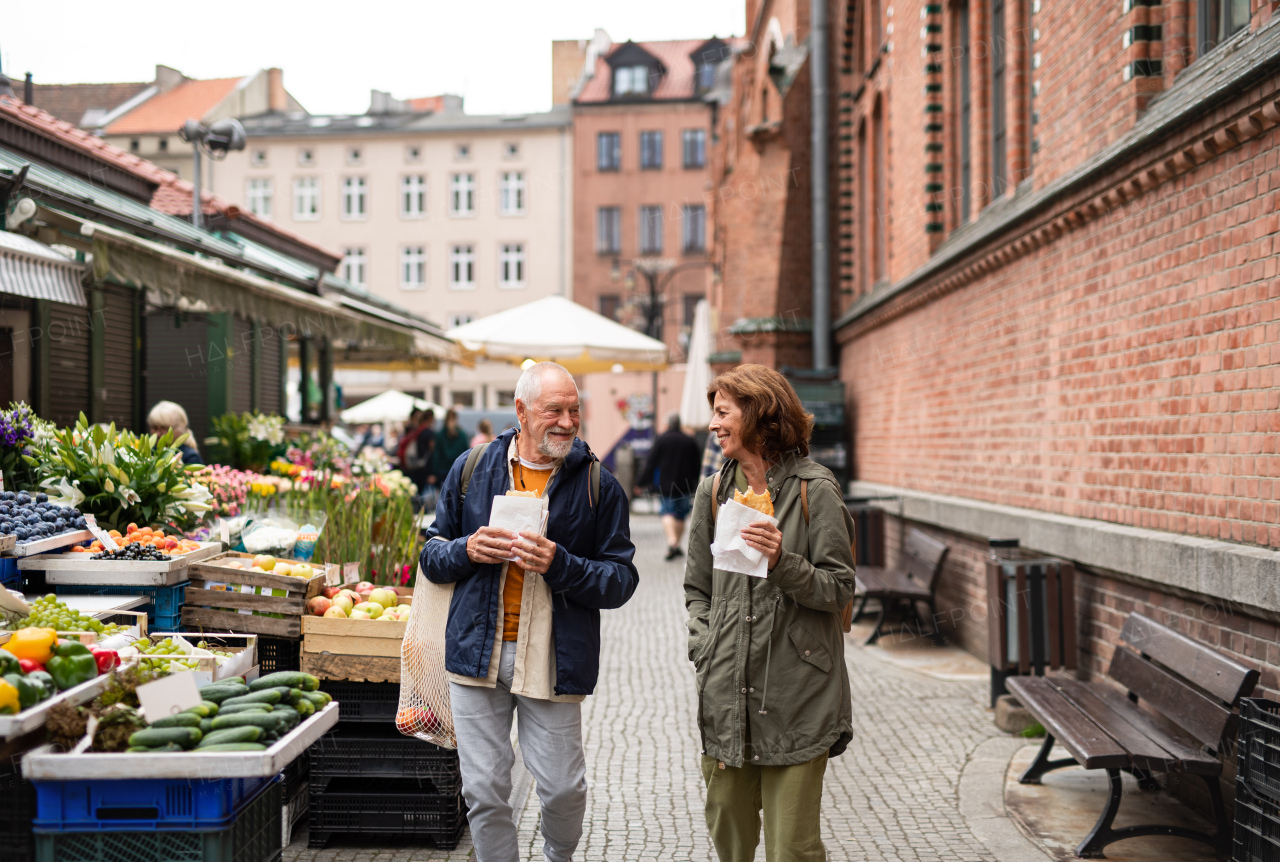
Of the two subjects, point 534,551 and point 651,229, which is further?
point 651,229

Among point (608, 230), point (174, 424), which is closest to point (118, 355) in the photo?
point (174, 424)

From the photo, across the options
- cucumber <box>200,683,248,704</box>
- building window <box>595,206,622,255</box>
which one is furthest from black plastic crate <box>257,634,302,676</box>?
building window <box>595,206,622,255</box>

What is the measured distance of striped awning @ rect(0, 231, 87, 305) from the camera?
6297mm

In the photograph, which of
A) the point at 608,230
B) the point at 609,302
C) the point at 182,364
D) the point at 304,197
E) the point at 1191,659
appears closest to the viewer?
the point at 1191,659

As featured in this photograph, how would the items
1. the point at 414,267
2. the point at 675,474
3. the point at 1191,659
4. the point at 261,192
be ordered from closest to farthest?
the point at 1191,659, the point at 675,474, the point at 414,267, the point at 261,192

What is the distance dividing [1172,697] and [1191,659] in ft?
0.65

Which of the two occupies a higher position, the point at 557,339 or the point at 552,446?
the point at 557,339

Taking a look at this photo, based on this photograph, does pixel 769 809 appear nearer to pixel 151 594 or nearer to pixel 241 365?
pixel 151 594

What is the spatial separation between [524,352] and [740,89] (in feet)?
32.0

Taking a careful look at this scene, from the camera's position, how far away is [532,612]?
370 centimetres

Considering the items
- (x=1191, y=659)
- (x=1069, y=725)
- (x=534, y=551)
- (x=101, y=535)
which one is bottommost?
(x=1069, y=725)

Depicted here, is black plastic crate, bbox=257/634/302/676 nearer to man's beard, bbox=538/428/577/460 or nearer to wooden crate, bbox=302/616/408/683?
wooden crate, bbox=302/616/408/683

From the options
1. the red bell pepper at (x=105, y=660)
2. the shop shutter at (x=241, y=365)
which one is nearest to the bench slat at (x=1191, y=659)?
the red bell pepper at (x=105, y=660)

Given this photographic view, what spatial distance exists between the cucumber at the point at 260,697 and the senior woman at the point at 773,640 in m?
1.30
